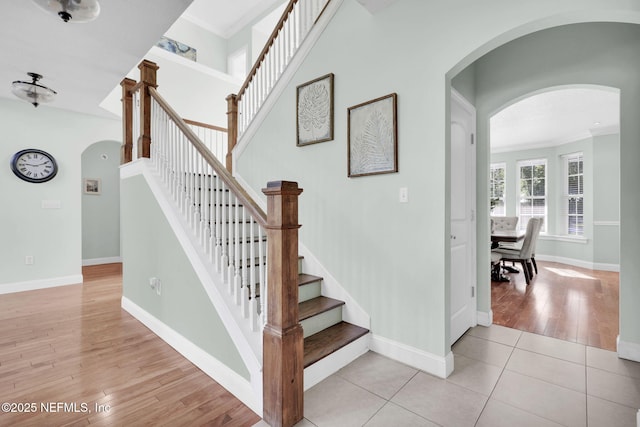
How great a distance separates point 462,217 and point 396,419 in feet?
5.76

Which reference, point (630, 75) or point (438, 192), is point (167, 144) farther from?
point (630, 75)

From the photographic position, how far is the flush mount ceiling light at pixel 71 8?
5.99 ft

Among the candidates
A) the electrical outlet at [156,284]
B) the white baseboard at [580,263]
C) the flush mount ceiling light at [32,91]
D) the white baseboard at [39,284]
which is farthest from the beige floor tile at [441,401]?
the white baseboard at [580,263]

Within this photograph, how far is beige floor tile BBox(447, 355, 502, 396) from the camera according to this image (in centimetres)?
192

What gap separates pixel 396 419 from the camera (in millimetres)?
1625

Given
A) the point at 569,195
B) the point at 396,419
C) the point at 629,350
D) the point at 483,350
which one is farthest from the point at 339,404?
the point at 569,195

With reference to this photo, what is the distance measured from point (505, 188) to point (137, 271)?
25.4 feet

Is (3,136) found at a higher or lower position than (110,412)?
higher

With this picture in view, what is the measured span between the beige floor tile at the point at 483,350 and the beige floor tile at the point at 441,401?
0.50 meters

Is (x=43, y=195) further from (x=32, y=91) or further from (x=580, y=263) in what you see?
(x=580, y=263)

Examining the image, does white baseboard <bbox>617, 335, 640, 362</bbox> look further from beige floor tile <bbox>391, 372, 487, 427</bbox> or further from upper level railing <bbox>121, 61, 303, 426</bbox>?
upper level railing <bbox>121, 61, 303, 426</bbox>

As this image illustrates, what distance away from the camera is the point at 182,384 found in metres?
1.98

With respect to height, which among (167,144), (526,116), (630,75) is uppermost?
(526,116)

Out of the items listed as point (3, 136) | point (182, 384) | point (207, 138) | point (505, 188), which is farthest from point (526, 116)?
point (3, 136)
